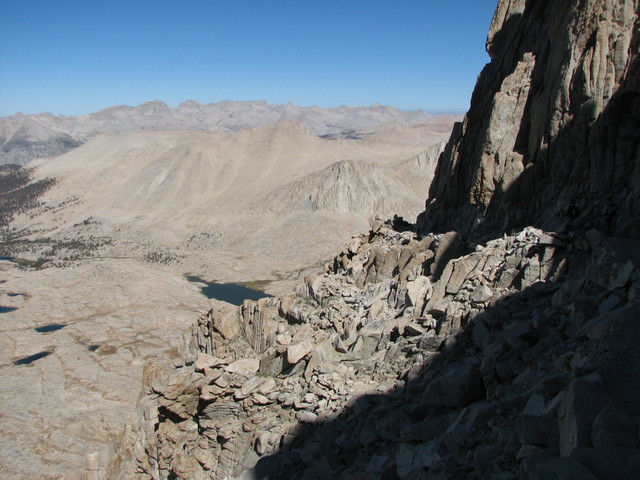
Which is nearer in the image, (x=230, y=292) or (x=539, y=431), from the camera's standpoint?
(x=539, y=431)

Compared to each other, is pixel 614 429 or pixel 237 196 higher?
pixel 614 429

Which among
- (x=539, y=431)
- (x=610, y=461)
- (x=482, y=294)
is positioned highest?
(x=610, y=461)

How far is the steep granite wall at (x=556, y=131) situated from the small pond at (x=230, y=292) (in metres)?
60.7

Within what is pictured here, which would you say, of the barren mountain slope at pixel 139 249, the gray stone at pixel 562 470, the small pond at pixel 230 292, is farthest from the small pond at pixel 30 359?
the gray stone at pixel 562 470

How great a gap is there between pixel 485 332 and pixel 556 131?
12.0m

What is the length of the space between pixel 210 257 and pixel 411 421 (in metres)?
105

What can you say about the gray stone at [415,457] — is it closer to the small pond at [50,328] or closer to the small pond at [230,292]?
the small pond at [50,328]

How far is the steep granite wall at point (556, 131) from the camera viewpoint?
17.0 m

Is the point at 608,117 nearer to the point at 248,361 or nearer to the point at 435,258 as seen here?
the point at 435,258

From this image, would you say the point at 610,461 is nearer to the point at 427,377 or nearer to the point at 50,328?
the point at 427,377

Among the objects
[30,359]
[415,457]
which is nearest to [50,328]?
[30,359]

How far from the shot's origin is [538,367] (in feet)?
33.9

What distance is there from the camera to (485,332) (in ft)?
44.3

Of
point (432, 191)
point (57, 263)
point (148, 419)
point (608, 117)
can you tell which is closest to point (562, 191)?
point (608, 117)
